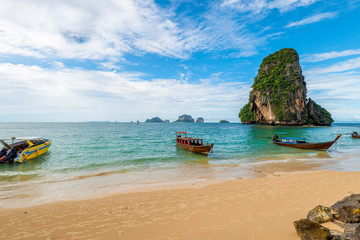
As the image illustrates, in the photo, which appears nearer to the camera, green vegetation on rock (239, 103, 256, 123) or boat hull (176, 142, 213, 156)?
boat hull (176, 142, 213, 156)

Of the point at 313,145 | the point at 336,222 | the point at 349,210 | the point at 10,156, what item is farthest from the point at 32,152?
the point at 313,145

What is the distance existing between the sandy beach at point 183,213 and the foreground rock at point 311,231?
13.7 inches

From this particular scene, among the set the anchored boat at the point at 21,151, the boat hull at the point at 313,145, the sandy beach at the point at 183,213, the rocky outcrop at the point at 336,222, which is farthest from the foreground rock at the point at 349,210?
the anchored boat at the point at 21,151

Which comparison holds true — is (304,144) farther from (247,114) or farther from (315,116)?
(247,114)

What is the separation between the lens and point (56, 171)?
44.1ft

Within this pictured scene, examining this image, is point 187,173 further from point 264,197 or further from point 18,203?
point 18,203

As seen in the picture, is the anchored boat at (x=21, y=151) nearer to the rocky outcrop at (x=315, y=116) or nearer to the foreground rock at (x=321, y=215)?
the foreground rock at (x=321, y=215)

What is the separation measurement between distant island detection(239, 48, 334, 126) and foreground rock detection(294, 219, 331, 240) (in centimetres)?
8130

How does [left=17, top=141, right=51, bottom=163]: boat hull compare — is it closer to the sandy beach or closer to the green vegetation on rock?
the sandy beach

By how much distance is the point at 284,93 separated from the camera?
74.4m

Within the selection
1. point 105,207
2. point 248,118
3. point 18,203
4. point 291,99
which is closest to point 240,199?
point 105,207

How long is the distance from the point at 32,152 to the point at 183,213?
20406 millimetres

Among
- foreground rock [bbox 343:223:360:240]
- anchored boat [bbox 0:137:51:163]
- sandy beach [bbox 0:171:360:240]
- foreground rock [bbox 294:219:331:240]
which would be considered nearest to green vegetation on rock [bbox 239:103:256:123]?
anchored boat [bbox 0:137:51:163]

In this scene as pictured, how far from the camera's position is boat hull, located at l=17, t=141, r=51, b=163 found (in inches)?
656
